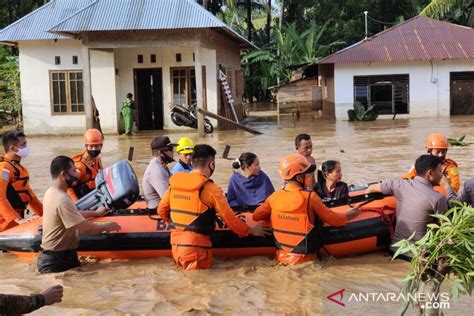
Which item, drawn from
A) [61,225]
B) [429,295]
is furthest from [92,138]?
[429,295]

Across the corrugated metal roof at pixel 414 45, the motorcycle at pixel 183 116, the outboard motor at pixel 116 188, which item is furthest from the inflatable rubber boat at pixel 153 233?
the corrugated metal roof at pixel 414 45

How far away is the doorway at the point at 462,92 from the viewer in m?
25.7

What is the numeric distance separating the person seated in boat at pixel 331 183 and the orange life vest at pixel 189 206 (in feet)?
4.42

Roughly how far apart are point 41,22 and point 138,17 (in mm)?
4611

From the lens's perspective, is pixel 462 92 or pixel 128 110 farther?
pixel 462 92

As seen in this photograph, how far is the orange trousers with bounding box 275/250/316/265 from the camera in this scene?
18.4 ft

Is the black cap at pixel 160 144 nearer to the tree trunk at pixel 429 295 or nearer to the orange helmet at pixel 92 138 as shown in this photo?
the orange helmet at pixel 92 138

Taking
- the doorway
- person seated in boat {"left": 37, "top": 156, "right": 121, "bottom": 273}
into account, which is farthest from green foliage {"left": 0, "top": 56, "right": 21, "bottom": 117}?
person seated in boat {"left": 37, "top": 156, "right": 121, "bottom": 273}

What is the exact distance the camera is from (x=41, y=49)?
818 inches

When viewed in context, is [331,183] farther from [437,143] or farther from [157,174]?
[157,174]

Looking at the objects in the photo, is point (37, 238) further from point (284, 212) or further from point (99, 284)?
point (284, 212)

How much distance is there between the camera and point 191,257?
220 inches

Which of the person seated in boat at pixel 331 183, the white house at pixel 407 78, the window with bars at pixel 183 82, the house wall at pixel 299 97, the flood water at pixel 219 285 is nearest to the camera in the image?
the flood water at pixel 219 285

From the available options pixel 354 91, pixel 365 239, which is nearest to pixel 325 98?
pixel 354 91
